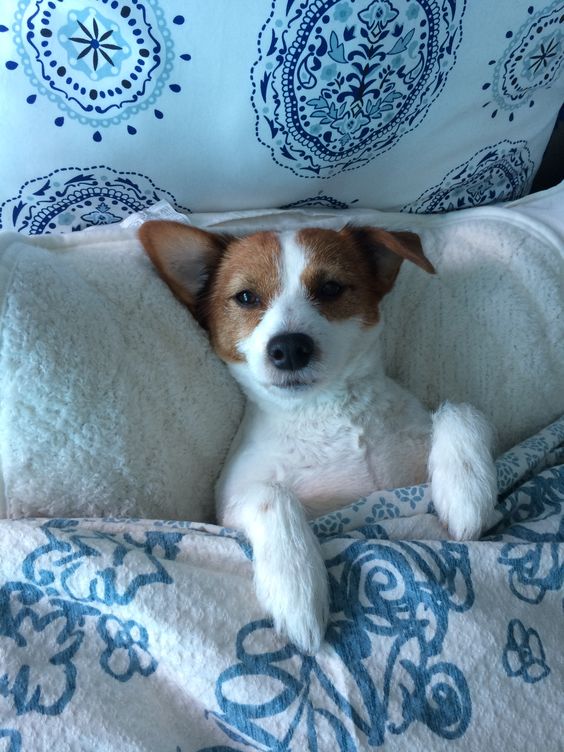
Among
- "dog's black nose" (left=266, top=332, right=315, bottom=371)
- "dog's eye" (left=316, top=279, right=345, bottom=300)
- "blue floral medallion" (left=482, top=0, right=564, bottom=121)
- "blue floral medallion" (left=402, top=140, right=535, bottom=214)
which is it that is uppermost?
"blue floral medallion" (left=482, top=0, right=564, bottom=121)

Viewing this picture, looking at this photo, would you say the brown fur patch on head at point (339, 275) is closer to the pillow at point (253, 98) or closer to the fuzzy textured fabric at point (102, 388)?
the pillow at point (253, 98)

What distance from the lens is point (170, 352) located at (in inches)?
45.6

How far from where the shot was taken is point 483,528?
0.99m

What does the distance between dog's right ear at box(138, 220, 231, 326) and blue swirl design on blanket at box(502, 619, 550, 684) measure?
80cm

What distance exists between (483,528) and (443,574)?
0.52 ft

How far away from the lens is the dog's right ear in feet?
3.70

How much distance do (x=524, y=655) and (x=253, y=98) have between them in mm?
1000

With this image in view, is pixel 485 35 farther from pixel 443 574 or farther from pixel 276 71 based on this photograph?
pixel 443 574

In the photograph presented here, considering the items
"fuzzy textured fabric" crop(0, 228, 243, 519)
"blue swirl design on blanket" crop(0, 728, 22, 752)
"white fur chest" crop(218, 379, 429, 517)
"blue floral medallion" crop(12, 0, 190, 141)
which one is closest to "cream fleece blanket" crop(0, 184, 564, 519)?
"fuzzy textured fabric" crop(0, 228, 243, 519)

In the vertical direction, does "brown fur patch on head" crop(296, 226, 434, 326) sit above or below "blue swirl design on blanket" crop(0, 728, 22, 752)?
above

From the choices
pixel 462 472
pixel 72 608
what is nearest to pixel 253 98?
pixel 462 472

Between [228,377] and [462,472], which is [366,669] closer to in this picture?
[462,472]

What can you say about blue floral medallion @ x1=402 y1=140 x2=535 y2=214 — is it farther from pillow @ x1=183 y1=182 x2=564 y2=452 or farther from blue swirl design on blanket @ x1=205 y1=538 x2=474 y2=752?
blue swirl design on blanket @ x1=205 y1=538 x2=474 y2=752

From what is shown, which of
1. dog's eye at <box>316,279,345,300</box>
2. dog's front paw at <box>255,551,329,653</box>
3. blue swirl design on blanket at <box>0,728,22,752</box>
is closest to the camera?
blue swirl design on blanket at <box>0,728,22,752</box>
